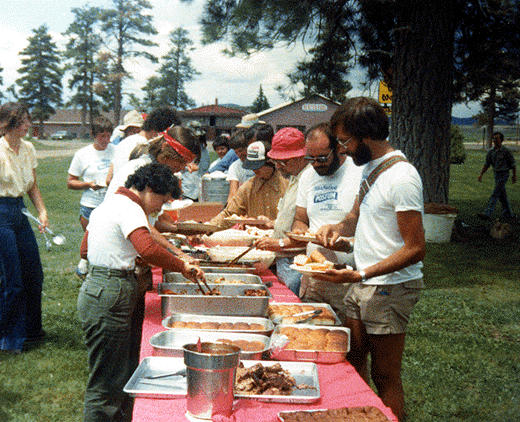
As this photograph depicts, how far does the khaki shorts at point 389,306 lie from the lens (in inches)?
86.2

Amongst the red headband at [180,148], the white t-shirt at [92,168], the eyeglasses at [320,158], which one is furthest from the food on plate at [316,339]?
the white t-shirt at [92,168]

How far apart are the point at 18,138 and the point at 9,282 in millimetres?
1034

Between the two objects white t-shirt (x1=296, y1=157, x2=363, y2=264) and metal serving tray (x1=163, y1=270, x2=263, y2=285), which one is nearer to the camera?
white t-shirt (x1=296, y1=157, x2=363, y2=264)

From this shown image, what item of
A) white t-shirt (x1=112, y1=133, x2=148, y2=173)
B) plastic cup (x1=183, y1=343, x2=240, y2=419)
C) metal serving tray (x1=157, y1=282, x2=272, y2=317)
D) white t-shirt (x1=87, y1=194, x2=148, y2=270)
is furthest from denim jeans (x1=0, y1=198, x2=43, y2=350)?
plastic cup (x1=183, y1=343, x2=240, y2=419)

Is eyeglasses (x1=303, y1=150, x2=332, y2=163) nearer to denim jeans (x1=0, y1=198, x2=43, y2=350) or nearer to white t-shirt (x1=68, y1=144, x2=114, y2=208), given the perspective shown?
denim jeans (x1=0, y1=198, x2=43, y2=350)

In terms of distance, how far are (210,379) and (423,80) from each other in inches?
270

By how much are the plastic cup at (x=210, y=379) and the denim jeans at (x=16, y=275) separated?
9.13 feet

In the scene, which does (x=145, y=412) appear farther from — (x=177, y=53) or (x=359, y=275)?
(x=177, y=53)

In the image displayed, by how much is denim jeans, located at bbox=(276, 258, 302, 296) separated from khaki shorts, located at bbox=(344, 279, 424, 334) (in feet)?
3.04

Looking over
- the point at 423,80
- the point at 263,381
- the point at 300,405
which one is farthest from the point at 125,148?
the point at 423,80

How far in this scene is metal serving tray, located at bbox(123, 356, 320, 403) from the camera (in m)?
1.62

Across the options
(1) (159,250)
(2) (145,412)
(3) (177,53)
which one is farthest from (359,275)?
(3) (177,53)

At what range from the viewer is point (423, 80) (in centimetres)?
747

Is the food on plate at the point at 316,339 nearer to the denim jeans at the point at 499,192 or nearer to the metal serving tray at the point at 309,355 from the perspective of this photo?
the metal serving tray at the point at 309,355
